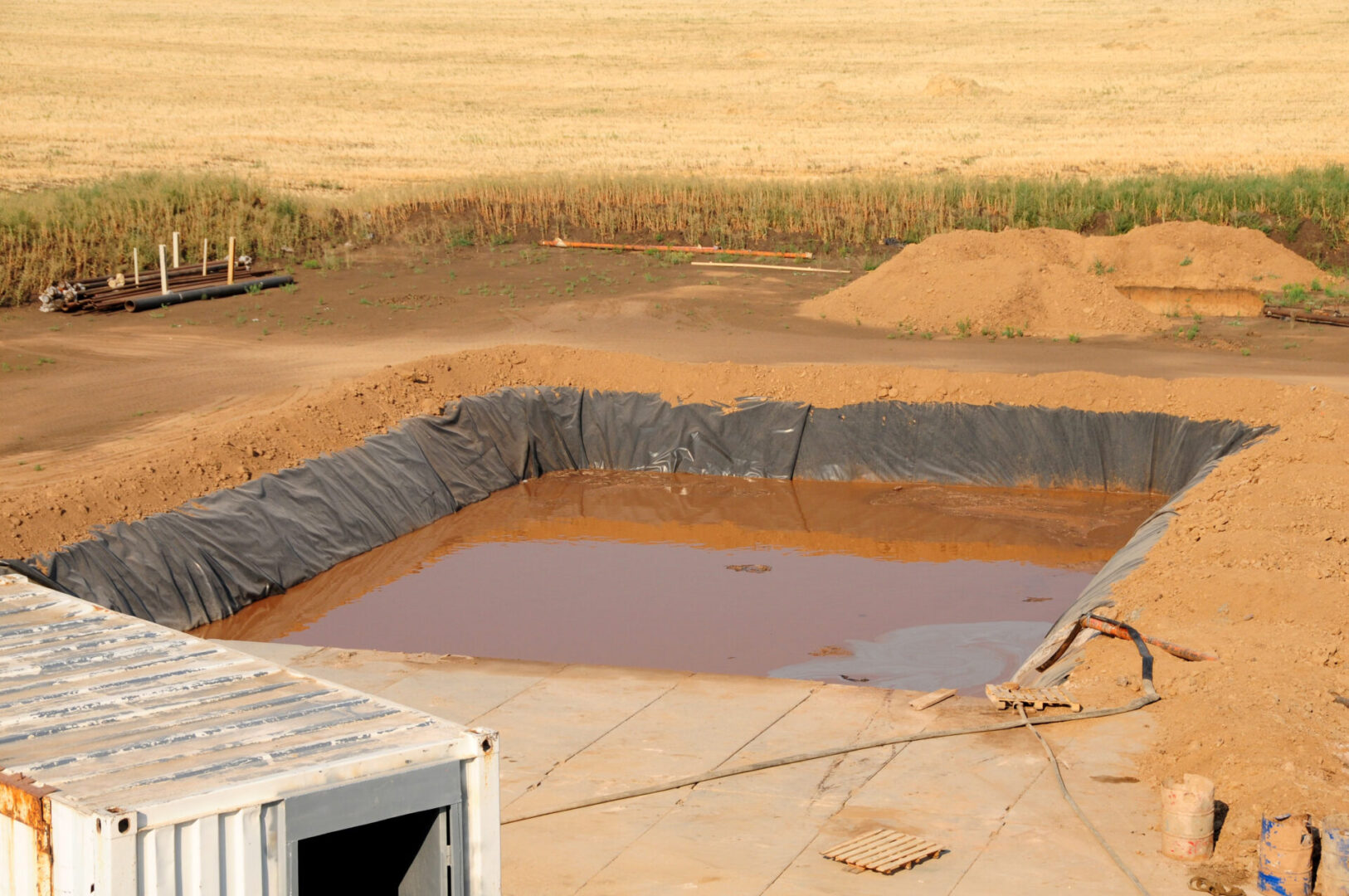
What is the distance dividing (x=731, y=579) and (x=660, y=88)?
4526cm

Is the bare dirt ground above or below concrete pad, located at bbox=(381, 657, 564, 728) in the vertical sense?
above

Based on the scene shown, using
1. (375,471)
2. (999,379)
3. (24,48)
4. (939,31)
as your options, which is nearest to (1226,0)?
(939,31)

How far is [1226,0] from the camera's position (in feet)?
234

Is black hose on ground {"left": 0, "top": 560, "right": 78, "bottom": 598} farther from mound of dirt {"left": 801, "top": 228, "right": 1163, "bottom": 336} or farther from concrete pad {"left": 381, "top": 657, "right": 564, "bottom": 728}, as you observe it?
mound of dirt {"left": 801, "top": 228, "right": 1163, "bottom": 336}

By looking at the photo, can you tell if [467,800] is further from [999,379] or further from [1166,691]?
[999,379]

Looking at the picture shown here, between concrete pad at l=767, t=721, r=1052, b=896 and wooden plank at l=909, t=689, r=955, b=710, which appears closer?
concrete pad at l=767, t=721, r=1052, b=896

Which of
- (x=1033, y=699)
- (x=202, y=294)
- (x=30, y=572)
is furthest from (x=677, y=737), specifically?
(x=202, y=294)

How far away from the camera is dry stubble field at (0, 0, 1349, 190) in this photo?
41.2 metres

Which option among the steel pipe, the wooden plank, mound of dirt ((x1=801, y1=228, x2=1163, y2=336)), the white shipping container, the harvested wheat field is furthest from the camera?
the steel pipe

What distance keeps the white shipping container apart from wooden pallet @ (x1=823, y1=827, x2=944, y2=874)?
252cm

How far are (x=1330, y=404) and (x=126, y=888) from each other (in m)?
14.7

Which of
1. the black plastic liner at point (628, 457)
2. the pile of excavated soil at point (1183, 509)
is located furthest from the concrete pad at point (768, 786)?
the black plastic liner at point (628, 457)

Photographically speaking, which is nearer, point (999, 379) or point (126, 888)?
point (126, 888)

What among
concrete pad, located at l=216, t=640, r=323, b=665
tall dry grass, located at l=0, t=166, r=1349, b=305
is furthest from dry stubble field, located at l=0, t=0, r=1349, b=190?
concrete pad, located at l=216, t=640, r=323, b=665
